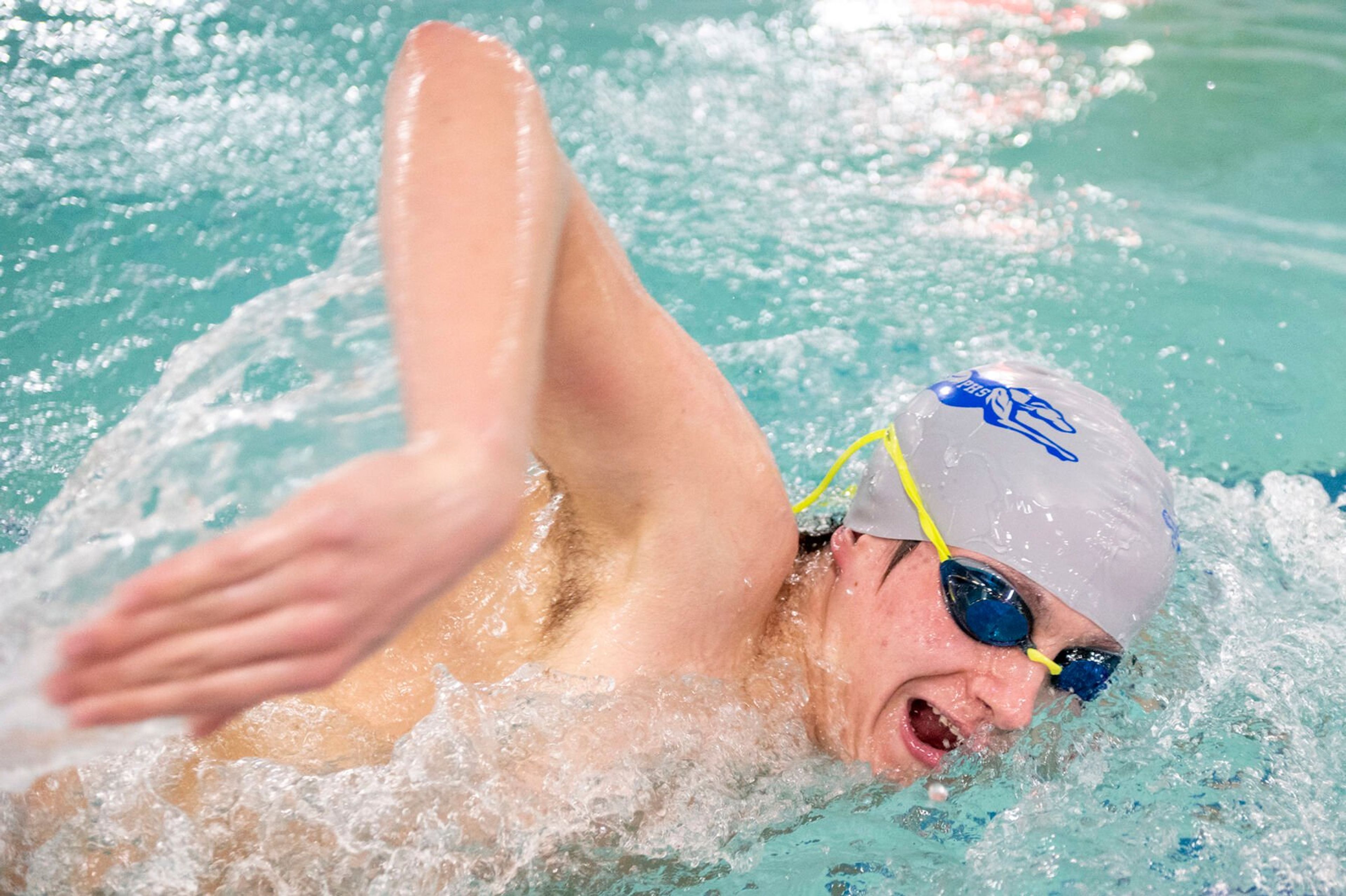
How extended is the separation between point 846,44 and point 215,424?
457 cm

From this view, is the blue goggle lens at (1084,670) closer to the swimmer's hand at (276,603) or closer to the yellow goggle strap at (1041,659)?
the yellow goggle strap at (1041,659)

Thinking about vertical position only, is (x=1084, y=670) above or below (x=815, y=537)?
below

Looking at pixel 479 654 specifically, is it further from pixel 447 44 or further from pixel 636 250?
pixel 636 250

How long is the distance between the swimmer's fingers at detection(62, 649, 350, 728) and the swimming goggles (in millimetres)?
1341

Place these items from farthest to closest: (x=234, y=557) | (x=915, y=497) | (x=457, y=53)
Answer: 1. (x=915, y=497)
2. (x=457, y=53)
3. (x=234, y=557)

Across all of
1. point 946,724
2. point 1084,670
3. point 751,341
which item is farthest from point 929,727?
point 751,341

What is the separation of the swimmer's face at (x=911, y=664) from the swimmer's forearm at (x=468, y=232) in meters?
1.07

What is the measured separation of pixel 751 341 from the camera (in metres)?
3.84

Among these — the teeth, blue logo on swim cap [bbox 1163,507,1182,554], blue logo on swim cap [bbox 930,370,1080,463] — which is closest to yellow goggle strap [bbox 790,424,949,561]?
blue logo on swim cap [bbox 930,370,1080,463]

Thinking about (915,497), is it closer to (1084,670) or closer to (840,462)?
(840,462)

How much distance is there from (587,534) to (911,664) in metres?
0.64

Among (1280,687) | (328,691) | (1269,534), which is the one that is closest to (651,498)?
(328,691)

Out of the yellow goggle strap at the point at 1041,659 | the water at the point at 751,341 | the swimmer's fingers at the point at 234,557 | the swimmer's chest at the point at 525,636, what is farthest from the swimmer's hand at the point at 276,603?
the yellow goggle strap at the point at 1041,659

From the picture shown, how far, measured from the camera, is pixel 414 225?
117cm
